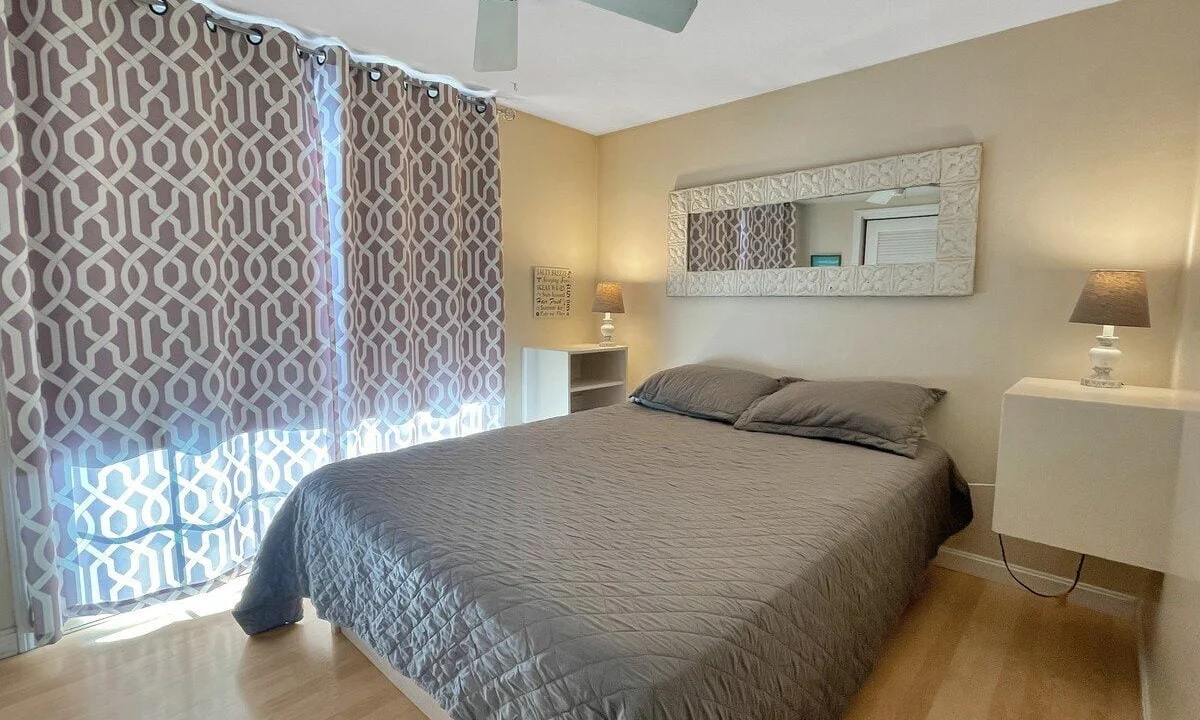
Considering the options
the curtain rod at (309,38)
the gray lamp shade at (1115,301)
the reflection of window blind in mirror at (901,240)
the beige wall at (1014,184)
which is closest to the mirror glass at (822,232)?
the reflection of window blind in mirror at (901,240)

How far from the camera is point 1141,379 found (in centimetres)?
208

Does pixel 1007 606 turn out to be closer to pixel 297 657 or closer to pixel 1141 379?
pixel 1141 379

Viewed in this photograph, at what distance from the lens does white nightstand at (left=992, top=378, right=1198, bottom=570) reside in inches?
66.7

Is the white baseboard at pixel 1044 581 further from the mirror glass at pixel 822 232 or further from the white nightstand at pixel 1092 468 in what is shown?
the mirror glass at pixel 822 232

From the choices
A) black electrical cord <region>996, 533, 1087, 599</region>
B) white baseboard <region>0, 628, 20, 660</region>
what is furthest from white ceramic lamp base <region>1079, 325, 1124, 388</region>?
white baseboard <region>0, 628, 20, 660</region>

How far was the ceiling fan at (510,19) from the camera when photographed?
1.75m

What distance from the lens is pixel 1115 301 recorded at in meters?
1.91

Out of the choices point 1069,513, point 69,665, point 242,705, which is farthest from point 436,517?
point 1069,513

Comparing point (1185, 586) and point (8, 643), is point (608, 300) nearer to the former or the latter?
point (1185, 586)

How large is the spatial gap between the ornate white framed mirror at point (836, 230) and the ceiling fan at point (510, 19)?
1.30m

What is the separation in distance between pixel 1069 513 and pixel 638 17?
2152mm

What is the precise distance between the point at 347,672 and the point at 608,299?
2.34 meters

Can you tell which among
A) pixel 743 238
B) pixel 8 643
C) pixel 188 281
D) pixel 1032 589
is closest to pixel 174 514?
pixel 8 643

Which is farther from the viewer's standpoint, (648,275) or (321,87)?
Result: (648,275)
